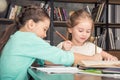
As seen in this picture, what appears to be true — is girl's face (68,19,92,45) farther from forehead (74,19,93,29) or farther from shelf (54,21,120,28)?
shelf (54,21,120,28)

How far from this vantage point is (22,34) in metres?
1.43

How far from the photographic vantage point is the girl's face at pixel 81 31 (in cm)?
226

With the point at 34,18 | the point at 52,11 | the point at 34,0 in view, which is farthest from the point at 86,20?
the point at 34,0

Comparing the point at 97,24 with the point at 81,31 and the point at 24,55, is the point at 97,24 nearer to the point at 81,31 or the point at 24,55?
the point at 81,31

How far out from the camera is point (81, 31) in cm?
230

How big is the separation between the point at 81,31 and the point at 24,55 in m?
0.99

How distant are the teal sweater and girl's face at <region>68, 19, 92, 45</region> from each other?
2.81 feet

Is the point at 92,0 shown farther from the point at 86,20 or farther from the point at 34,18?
the point at 34,18

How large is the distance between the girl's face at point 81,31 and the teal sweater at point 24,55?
856 millimetres

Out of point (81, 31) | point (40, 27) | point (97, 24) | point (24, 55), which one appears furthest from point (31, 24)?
point (97, 24)

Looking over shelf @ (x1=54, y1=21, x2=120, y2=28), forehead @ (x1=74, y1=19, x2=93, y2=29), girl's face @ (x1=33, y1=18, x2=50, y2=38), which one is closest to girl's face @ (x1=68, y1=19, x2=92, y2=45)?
forehead @ (x1=74, y1=19, x2=93, y2=29)

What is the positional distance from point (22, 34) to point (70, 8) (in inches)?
106

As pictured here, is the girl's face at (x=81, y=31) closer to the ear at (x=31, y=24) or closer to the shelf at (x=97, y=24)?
the ear at (x=31, y=24)

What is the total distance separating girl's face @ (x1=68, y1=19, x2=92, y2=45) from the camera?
2.26 meters
